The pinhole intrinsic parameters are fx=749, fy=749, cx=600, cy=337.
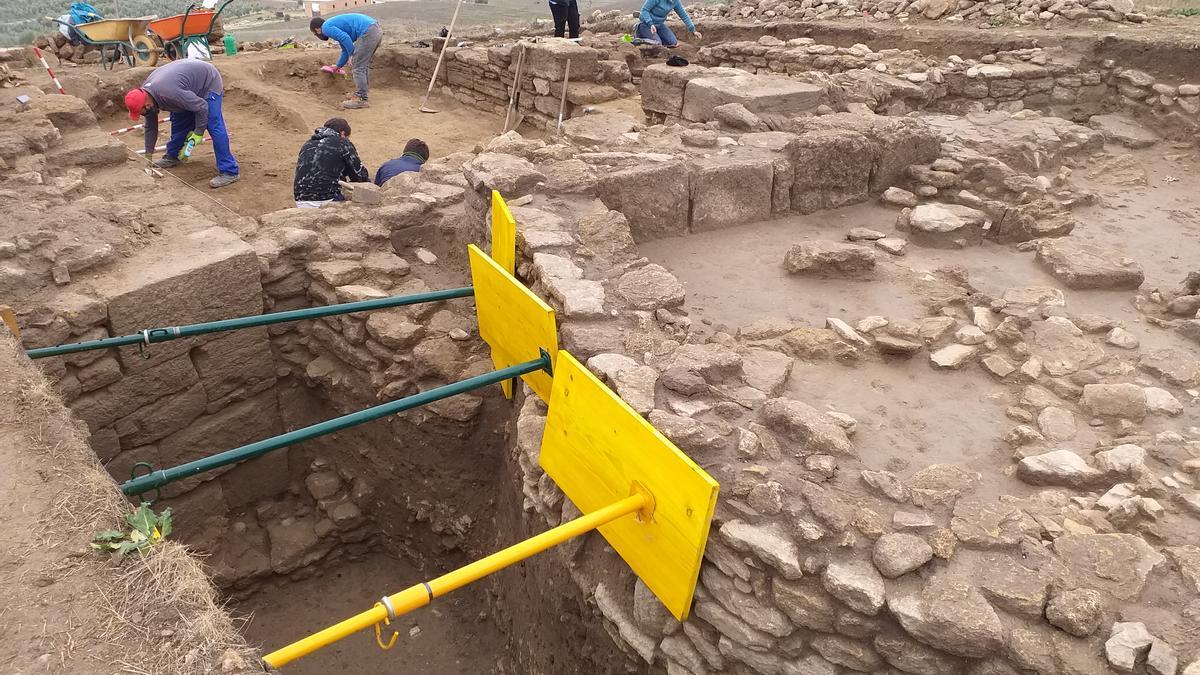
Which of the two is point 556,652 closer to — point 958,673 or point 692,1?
point 958,673

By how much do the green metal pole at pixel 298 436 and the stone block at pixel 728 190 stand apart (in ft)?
5.99

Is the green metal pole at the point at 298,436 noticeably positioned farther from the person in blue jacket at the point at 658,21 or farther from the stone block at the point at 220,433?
the person in blue jacket at the point at 658,21

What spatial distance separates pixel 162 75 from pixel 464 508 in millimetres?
5801

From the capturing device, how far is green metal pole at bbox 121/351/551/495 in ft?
8.12

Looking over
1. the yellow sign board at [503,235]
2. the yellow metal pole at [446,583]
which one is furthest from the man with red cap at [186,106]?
the yellow metal pole at [446,583]

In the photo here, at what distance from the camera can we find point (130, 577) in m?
2.01

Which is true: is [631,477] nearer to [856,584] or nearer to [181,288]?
[856,584]

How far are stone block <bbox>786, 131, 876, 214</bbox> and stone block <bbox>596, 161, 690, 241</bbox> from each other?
0.87 m

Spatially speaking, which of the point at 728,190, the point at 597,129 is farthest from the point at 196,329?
the point at 597,129

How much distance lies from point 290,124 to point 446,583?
9766 mm

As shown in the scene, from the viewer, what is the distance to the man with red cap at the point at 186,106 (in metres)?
7.41

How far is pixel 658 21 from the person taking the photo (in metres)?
11.2

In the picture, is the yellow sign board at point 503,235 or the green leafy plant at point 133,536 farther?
the yellow sign board at point 503,235

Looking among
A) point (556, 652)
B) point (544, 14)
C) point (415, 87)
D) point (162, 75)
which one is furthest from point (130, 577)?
point (544, 14)
